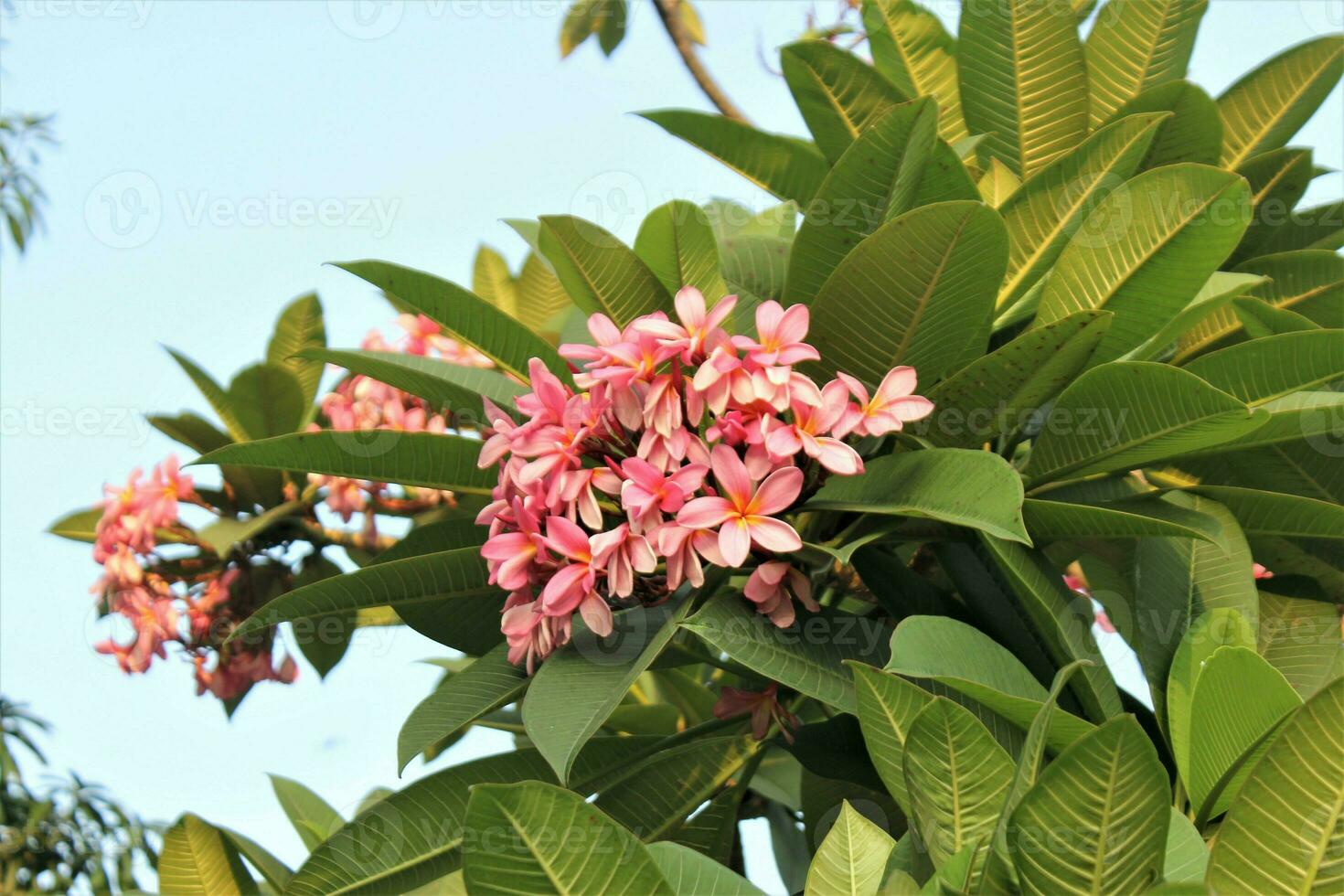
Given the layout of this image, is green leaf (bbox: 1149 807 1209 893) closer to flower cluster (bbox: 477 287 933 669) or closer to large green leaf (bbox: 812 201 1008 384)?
flower cluster (bbox: 477 287 933 669)

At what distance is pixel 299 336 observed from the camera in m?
1.82

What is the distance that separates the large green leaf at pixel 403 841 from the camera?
42.8 inches

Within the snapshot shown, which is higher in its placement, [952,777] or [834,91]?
[834,91]

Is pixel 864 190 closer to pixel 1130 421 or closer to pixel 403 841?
pixel 1130 421

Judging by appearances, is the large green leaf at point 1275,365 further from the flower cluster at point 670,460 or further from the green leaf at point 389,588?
the green leaf at point 389,588

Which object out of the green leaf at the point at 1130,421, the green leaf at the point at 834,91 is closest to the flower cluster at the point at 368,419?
the green leaf at the point at 834,91

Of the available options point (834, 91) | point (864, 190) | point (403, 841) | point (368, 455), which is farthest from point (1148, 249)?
point (403, 841)

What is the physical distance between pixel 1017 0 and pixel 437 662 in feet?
4.39

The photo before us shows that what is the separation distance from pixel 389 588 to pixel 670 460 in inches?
12.8

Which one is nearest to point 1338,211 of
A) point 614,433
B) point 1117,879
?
point 614,433

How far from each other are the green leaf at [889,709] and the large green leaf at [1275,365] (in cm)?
47

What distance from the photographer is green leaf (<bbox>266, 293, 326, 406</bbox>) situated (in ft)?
5.92

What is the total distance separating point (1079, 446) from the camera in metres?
1.13

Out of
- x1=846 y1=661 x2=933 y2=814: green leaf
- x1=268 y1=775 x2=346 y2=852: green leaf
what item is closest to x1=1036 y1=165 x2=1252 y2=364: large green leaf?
x1=846 y1=661 x2=933 y2=814: green leaf
